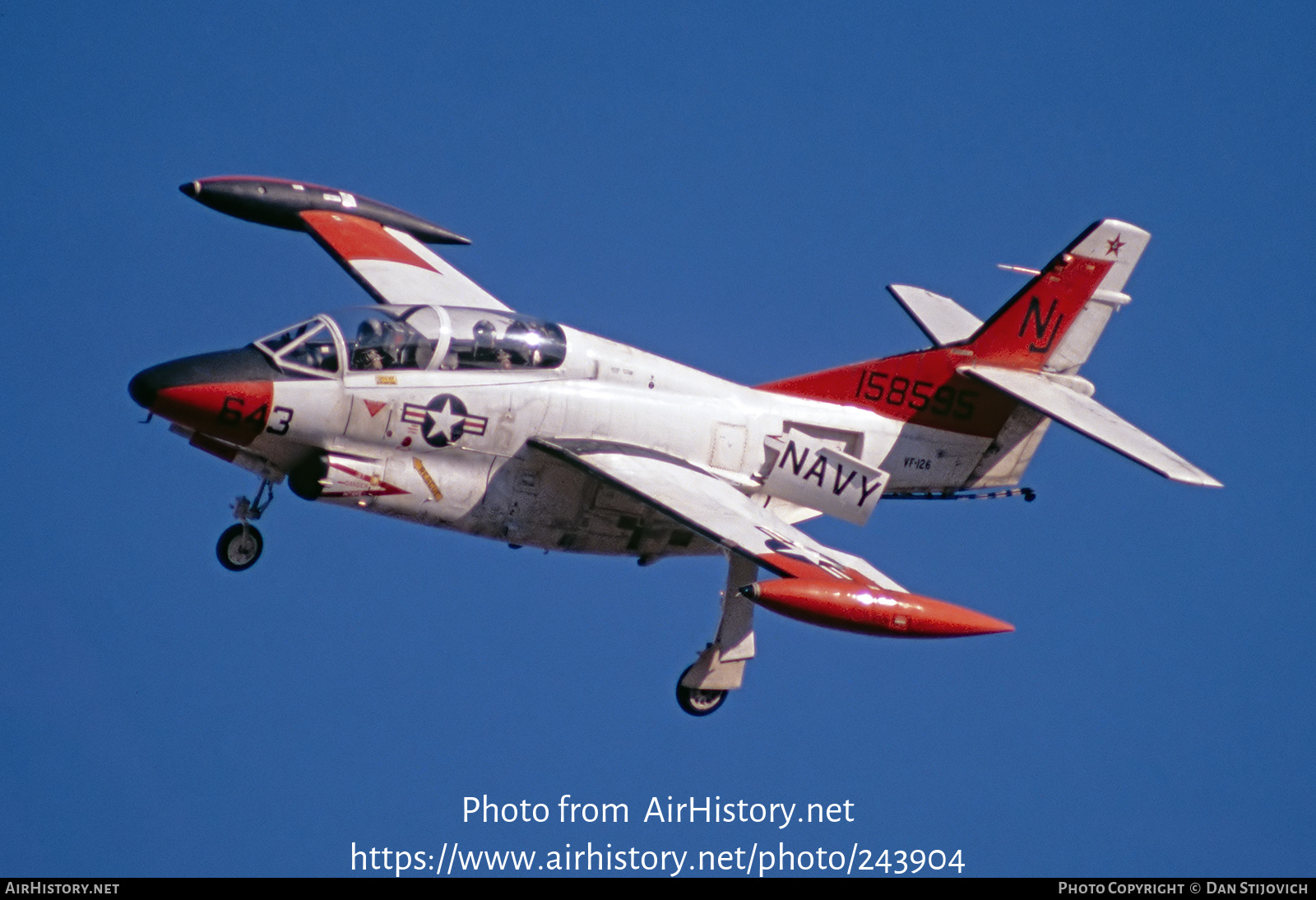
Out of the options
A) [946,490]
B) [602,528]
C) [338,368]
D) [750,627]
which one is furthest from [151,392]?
[946,490]

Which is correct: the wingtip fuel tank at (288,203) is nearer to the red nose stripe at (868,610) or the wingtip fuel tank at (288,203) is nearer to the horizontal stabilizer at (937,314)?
the horizontal stabilizer at (937,314)

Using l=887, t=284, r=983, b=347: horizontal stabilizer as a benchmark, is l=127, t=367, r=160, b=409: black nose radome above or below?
below

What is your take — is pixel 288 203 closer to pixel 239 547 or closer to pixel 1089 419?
pixel 239 547

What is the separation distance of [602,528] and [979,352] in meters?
5.79

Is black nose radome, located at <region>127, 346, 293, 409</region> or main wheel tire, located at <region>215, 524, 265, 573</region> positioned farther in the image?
main wheel tire, located at <region>215, 524, 265, 573</region>

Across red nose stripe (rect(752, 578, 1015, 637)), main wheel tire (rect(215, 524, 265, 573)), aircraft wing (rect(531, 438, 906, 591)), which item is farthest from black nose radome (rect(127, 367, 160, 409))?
red nose stripe (rect(752, 578, 1015, 637))

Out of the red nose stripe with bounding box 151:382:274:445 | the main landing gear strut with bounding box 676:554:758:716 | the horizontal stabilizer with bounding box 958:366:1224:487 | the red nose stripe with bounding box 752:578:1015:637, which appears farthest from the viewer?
the main landing gear strut with bounding box 676:554:758:716

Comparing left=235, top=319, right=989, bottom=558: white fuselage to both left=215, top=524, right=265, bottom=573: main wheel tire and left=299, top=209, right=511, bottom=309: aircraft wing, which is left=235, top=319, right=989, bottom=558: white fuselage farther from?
left=299, top=209, right=511, bottom=309: aircraft wing

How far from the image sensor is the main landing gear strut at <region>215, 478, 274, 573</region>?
23000mm

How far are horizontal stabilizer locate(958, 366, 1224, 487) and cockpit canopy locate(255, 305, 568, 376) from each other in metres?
6.00

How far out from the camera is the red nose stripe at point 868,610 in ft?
66.9

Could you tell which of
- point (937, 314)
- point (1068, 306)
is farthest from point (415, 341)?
point (1068, 306)

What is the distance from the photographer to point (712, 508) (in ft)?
73.4

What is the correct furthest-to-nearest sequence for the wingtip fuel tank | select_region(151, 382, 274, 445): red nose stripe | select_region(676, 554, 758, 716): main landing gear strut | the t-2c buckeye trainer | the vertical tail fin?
the wingtip fuel tank, the vertical tail fin, select_region(676, 554, 758, 716): main landing gear strut, the t-2c buckeye trainer, select_region(151, 382, 274, 445): red nose stripe
